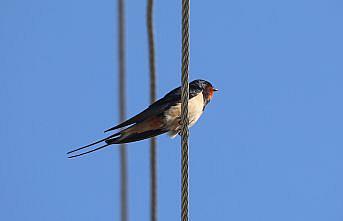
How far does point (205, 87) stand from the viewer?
5.44 meters

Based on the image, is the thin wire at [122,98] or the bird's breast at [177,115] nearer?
the thin wire at [122,98]

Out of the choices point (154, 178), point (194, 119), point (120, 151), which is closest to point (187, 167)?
point (154, 178)

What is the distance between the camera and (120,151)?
15.1 feet

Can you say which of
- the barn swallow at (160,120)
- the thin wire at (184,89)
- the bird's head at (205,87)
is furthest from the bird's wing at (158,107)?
the thin wire at (184,89)

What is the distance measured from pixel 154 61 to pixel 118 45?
0.27m

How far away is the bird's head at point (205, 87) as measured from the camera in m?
5.38

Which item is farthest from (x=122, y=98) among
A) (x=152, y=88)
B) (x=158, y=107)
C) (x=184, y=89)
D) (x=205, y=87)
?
(x=184, y=89)

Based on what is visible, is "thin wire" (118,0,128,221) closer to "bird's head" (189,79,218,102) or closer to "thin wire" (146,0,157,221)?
"thin wire" (146,0,157,221)

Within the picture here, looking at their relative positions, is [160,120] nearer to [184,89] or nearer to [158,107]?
[158,107]

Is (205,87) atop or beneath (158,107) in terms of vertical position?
atop

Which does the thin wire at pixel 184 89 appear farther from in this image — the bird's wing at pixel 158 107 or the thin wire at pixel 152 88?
the bird's wing at pixel 158 107

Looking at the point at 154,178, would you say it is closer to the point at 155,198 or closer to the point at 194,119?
the point at 155,198

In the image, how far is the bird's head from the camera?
5.38 metres

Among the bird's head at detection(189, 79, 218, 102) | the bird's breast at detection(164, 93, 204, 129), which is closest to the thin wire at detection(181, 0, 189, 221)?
the bird's breast at detection(164, 93, 204, 129)
